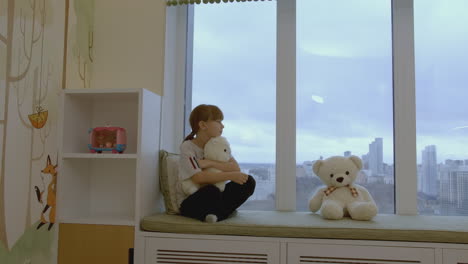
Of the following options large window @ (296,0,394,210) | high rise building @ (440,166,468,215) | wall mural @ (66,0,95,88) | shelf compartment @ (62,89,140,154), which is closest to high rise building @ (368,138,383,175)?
large window @ (296,0,394,210)

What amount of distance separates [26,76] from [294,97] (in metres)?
1.35

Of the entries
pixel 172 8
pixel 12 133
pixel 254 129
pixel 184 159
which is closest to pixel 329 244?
pixel 184 159

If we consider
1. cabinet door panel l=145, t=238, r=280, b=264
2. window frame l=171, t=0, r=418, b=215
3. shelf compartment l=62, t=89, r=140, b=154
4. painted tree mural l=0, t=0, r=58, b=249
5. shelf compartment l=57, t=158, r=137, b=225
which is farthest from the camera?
window frame l=171, t=0, r=418, b=215

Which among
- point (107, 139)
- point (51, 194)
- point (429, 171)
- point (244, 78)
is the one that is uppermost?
point (244, 78)

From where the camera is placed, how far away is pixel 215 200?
1838 millimetres

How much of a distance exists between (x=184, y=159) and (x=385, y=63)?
4.11ft

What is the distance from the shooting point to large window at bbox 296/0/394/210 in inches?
89.7

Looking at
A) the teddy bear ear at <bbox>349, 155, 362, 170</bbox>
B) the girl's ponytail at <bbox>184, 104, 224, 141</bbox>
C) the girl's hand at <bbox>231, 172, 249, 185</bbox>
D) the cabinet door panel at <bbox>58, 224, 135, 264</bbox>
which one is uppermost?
the girl's ponytail at <bbox>184, 104, 224, 141</bbox>

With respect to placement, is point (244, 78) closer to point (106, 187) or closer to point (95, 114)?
point (95, 114)

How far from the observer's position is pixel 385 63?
2.31 meters

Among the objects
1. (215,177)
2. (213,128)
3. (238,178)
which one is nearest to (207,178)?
(215,177)

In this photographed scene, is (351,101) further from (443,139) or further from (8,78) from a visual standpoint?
(8,78)

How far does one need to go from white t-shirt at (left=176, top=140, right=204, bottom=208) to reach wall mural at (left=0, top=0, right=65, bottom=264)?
0.57m

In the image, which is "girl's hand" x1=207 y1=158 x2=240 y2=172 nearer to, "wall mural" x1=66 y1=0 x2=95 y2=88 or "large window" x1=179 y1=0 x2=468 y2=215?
"large window" x1=179 y1=0 x2=468 y2=215
